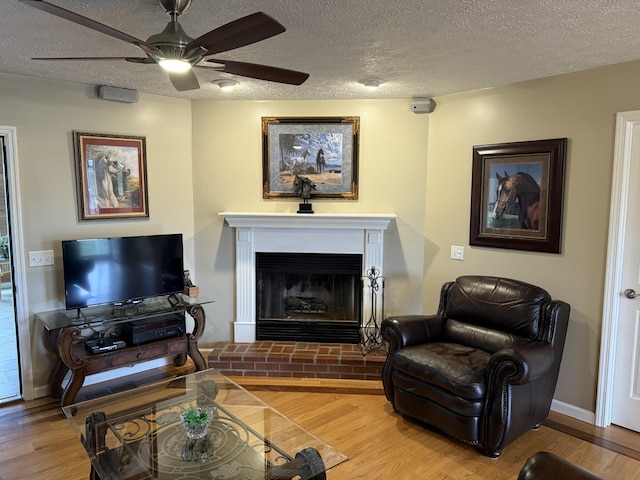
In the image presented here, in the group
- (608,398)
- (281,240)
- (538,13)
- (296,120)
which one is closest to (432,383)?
(608,398)

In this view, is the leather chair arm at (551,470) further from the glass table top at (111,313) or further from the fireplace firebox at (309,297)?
the glass table top at (111,313)

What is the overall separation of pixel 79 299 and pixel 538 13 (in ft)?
11.9

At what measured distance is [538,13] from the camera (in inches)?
84.6

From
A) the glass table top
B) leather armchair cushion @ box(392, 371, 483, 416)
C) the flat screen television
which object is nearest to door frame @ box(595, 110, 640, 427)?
leather armchair cushion @ box(392, 371, 483, 416)

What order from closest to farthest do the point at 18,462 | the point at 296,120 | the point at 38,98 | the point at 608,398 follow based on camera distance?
the point at 18,462, the point at 608,398, the point at 38,98, the point at 296,120

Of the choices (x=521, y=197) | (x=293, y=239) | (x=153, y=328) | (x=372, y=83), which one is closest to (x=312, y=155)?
(x=293, y=239)

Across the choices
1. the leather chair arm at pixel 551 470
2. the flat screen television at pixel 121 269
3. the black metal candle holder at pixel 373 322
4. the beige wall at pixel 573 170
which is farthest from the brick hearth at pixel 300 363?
the leather chair arm at pixel 551 470

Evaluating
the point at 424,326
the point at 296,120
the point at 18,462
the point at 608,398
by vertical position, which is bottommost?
the point at 18,462

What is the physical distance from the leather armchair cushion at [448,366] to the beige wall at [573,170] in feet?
2.64

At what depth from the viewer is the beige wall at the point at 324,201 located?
4195mm

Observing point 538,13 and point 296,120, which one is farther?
point 296,120

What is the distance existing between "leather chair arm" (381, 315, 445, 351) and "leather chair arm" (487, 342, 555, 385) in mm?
704

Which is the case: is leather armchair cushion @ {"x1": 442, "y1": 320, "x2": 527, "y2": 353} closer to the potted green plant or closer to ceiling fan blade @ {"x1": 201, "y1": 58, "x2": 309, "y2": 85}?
the potted green plant

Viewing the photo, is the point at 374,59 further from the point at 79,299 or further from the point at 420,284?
the point at 79,299
